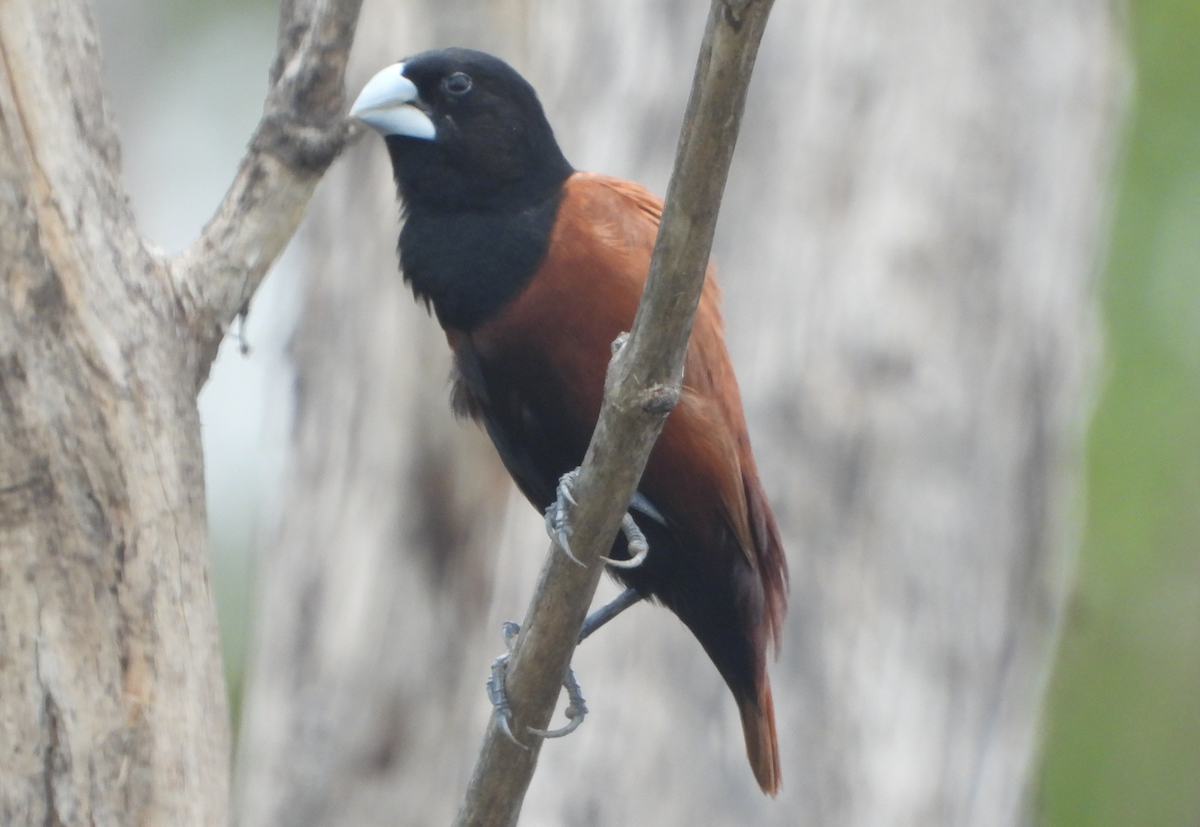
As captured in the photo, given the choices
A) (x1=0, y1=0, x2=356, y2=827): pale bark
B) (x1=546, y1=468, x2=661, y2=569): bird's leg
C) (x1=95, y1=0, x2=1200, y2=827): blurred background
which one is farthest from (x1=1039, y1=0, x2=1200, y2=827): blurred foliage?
(x1=0, y1=0, x2=356, y2=827): pale bark

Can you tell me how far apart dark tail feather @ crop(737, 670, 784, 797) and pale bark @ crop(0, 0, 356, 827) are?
113 centimetres

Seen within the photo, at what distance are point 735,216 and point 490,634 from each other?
160 centimetres

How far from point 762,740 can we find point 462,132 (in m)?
1.43

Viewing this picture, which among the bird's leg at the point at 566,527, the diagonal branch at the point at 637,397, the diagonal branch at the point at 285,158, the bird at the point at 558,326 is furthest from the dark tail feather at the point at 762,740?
the diagonal branch at the point at 285,158

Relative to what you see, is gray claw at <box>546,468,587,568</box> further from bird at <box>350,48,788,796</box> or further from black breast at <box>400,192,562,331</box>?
black breast at <box>400,192,562,331</box>

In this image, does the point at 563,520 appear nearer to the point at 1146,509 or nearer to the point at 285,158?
the point at 285,158

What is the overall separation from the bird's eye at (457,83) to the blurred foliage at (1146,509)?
20.0 feet

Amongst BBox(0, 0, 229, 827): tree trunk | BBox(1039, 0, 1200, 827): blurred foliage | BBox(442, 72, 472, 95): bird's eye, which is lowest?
BBox(1039, 0, 1200, 827): blurred foliage

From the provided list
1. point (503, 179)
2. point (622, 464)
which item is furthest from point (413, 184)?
point (622, 464)

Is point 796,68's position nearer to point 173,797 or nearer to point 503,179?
point 503,179

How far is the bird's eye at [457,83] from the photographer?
298 cm

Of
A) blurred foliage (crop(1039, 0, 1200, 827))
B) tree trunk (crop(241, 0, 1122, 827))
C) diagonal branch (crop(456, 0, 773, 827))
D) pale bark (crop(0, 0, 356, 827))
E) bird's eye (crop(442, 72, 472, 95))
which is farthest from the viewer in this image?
blurred foliage (crop(1039, 0, 1200, 827))

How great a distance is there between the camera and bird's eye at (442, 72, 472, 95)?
9.77ft

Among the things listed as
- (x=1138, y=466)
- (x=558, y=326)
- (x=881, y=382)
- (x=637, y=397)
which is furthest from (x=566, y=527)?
(x=1138, y=466)
